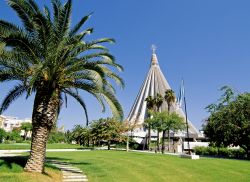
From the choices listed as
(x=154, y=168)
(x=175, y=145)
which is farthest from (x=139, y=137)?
(x=154, y=168)

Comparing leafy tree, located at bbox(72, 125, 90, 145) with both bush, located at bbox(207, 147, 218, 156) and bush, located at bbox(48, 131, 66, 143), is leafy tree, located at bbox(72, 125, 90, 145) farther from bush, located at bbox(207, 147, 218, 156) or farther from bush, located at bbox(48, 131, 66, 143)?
bush, located at bbox(207, 147, 218, 156)

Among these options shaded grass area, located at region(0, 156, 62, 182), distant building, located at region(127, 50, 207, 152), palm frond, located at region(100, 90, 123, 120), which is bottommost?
shaded grass area, located at region(0, 156, 62, 182)

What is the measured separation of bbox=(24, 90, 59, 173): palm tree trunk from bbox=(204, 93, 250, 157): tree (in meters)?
31.5

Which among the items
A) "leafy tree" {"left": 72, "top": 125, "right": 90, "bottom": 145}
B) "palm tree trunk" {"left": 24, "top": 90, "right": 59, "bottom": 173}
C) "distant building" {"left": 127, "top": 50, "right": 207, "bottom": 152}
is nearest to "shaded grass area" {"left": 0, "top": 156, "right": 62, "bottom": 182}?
"palm tree trunk" {"left": 24, "top": 90, "right": 59, "bottom": 173}

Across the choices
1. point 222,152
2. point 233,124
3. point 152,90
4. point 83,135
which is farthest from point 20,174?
point 152,90

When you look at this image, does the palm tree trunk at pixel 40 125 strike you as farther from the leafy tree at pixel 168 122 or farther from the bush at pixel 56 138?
the bush at pixel 56 138

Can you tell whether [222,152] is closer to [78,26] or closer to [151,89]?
[78,26]

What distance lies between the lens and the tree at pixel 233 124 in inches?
1638

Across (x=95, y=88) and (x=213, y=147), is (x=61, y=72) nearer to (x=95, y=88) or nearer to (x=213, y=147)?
(x=95, y=88)

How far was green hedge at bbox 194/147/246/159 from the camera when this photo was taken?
47.1 m

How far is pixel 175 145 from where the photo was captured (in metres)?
61.2

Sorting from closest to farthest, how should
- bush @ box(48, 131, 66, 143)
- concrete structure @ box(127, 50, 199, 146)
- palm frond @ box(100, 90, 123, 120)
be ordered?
1. palm frond @ box(100, 90, 123, 120)
2. concrete structure @ box(127, 50, 199, 146)
3. bush @ box(48, 131, 66, 143)

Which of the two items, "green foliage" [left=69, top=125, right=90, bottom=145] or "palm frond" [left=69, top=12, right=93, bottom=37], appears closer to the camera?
"palm frond" [left=69, top=12, right=93, bottom=37]

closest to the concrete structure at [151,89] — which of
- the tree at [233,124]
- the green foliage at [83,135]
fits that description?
the green foliage at [83,135]
